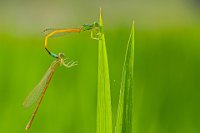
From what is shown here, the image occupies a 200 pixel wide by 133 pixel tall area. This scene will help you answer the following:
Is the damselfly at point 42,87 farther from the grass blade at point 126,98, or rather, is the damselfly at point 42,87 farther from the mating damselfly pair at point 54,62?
the grass blade at point 126,98

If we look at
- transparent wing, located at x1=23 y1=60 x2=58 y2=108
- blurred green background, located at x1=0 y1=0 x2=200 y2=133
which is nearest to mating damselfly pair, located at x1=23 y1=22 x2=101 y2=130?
transparent wing, located at x1=23 y1=60 x2=58 y2=108

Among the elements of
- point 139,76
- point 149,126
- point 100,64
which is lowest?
point 149,126

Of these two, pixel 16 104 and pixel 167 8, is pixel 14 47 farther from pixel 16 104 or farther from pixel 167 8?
pixel 167 8

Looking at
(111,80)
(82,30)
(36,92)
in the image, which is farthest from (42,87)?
(111,80)

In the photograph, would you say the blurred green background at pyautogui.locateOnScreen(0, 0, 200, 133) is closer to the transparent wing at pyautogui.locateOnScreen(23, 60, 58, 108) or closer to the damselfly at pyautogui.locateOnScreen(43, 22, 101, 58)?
the transparent wing at pyautogui.locateOnScreen(23, 60, 58, 108)

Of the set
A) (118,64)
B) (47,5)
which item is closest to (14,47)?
(118,64)

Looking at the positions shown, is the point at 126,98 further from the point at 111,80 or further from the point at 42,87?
the point at 111,80
